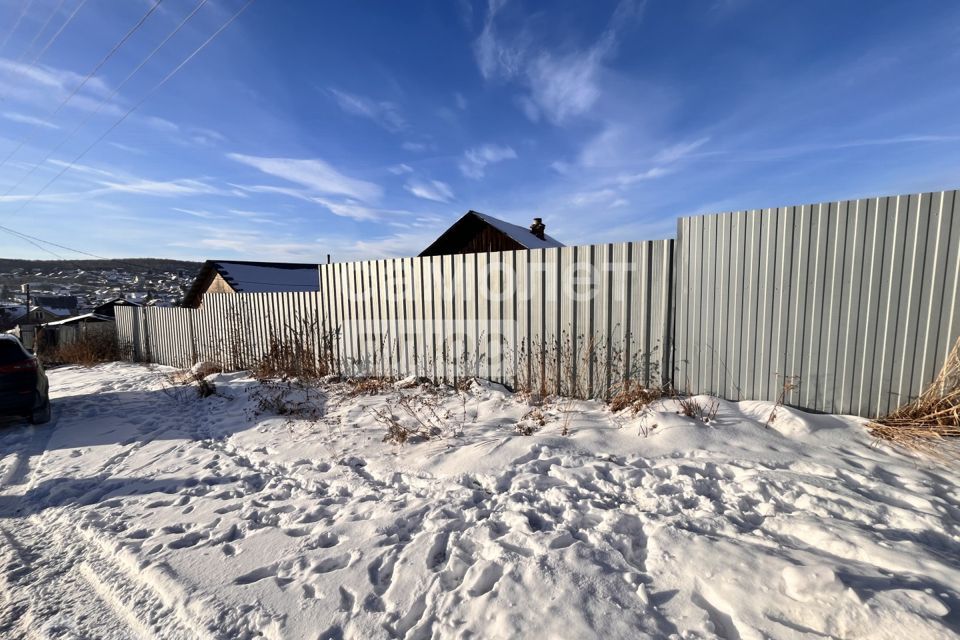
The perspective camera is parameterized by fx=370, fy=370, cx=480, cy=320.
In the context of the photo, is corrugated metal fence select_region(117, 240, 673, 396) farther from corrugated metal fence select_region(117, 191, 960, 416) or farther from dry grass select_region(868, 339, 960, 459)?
dry grass select_region(868, 339, 960, 459)

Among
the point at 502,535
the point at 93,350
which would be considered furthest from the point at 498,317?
the point at 93,350

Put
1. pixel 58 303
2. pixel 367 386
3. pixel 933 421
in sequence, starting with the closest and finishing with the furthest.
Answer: pixel 933 421, pixel 367 386, pixel 58 303

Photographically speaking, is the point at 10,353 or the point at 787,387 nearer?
the point at 787,387

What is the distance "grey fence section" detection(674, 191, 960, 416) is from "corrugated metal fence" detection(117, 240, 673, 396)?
14.8 inches

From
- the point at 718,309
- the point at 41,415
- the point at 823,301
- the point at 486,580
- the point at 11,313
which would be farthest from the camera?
the point at 11,313

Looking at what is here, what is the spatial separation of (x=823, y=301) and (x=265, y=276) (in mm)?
21539

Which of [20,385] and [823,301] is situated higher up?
[823,301]

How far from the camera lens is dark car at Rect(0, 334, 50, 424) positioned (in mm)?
4762

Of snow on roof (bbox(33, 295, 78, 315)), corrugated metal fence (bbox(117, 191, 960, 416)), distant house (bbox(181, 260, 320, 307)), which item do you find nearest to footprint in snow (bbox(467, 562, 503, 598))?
corrugated metal fence (bbox(117, 191, 960, 416))

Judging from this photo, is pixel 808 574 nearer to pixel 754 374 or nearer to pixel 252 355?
pixel 754 374

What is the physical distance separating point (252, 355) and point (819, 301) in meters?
9.06

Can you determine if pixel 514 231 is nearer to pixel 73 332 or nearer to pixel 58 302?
pixel 73 332

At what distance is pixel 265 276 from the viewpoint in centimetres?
1931

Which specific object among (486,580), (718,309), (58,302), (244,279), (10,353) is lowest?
(486,580)
